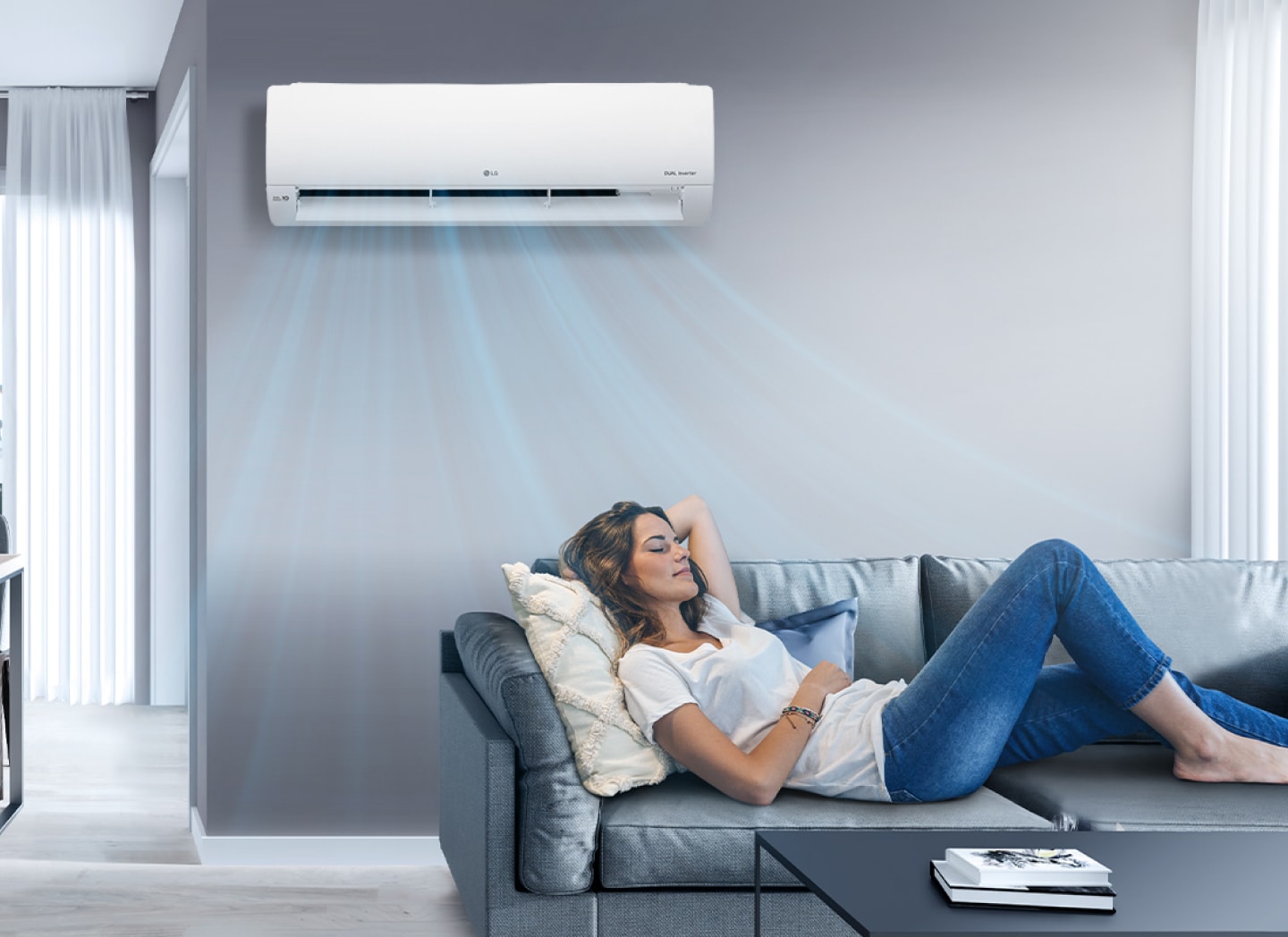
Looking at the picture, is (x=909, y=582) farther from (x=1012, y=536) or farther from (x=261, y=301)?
(x=261, y=301)

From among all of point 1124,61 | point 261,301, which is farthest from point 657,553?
point 1124,61

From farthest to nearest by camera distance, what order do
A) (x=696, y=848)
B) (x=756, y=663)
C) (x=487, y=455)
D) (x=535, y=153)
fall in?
(x=487, y=455)
(x=535, y=153)
(x=756, y=663)
(x=696, y=848)

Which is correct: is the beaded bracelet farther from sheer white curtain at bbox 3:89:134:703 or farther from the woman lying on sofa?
sheer white curtain at bbox 3:89:134:703

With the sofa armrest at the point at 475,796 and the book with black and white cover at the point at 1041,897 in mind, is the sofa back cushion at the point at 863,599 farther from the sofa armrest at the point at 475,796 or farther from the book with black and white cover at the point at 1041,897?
the book with black and white cover at the point at 1041,897

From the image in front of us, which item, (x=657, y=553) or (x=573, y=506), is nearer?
(x=657, y=553)

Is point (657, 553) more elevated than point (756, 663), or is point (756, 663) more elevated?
point (657, 553)

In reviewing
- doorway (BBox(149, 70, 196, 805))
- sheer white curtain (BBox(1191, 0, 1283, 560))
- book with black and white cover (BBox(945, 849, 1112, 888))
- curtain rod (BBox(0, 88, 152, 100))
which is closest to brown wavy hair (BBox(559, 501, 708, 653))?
book with black and white cover (BBox(945, 849, 1112, 888))

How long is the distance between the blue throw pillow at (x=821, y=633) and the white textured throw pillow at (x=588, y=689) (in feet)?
1.41

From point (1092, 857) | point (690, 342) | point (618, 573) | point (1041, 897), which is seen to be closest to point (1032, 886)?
point (1041, 897)

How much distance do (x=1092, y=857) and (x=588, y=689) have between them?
91cm

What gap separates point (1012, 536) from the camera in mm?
3242

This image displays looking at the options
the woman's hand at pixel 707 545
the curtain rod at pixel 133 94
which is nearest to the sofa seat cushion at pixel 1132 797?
the woman's hand at pixel 707 545

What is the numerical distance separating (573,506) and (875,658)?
3.03 feet

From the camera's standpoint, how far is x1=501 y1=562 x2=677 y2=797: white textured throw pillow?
213 centimetres
